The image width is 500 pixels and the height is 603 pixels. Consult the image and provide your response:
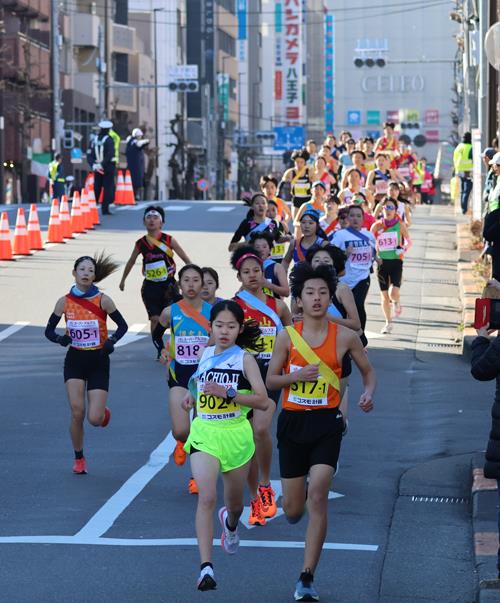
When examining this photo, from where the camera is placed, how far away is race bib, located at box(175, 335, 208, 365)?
1138 cm

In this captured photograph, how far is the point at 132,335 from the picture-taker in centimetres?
2109

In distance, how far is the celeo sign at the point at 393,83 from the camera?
7165 inches

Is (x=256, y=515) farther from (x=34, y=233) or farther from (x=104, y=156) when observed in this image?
(x=104, y=156)

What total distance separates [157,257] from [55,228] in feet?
52.2

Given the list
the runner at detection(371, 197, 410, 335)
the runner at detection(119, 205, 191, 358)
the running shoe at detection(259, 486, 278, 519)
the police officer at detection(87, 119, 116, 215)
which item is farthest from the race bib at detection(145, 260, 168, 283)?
the police officer at detection(87, 119, 116, 215)

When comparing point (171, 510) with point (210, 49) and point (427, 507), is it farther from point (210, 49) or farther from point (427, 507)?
point (210, 49)

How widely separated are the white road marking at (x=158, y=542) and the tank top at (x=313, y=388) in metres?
1.35

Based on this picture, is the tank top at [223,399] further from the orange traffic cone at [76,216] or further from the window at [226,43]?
the window at [226,43]

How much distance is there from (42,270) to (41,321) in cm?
609

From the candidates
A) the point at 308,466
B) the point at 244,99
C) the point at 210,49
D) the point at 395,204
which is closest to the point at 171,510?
the point at 308,466

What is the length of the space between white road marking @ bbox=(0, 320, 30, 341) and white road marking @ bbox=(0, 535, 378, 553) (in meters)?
10.9

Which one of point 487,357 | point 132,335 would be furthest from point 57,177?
point 487,357

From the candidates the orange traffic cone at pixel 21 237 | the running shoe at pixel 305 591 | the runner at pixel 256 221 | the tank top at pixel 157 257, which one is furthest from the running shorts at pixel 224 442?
the orange traffic cone at pixel 21 237

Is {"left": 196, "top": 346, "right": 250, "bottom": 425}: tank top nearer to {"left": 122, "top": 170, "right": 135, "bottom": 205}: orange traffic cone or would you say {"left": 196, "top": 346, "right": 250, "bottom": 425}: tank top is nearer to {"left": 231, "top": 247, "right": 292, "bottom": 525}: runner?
{"left": 231, "top": 247, "right": 292, "bottom": 525}: runner
